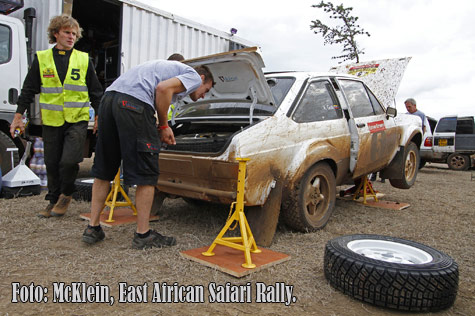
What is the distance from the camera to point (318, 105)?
3.73 metres

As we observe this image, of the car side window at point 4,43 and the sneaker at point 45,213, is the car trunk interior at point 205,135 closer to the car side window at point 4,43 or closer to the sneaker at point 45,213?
the sneaker at point 45,213

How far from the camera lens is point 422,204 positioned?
5309 mm

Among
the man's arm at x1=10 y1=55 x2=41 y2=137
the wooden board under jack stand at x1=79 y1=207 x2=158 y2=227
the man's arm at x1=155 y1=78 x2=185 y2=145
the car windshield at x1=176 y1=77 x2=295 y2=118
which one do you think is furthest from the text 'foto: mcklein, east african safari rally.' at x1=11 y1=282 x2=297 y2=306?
the man's arm at x1=10 y1=55 x2=41 y2=137

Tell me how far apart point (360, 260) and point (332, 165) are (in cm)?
171

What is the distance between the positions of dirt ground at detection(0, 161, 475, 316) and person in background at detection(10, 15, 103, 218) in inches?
18.2

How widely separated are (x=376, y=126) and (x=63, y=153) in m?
3.49

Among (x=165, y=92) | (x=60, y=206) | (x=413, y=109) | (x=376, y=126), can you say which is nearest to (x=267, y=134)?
(x=165, y=92)

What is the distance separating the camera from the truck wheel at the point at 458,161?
37.9 feet

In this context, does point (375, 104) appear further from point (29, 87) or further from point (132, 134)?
point (29, 87)

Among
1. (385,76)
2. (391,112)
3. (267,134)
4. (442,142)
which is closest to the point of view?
(267,134)

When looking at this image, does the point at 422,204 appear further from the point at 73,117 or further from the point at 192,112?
the point at 73,117

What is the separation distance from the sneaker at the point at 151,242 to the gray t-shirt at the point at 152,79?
1.02 metres

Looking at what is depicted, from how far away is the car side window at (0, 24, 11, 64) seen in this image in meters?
5.03

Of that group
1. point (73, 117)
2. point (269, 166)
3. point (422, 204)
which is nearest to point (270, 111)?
point (269, 166)
